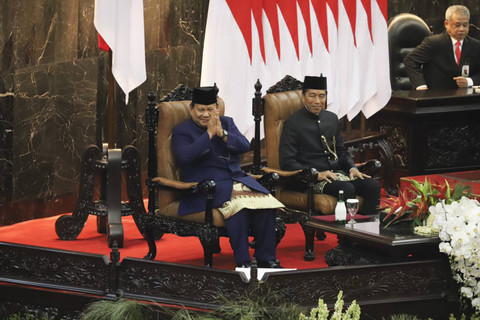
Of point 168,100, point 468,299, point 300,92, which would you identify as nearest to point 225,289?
point 468,299

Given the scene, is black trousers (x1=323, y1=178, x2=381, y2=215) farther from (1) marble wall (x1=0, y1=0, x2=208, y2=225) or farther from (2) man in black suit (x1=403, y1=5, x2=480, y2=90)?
(2) man in black suit (x1=403, y1=5, x2=480, y2=90)

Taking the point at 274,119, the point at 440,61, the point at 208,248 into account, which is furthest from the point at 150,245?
the point at 440,61

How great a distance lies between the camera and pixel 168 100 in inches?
242

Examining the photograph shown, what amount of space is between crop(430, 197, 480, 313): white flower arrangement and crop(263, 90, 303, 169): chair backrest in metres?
1.80

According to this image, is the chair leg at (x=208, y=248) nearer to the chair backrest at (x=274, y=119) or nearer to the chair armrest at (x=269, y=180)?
the chair armrest at (x=269, y=180)

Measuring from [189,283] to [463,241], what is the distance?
1.38m

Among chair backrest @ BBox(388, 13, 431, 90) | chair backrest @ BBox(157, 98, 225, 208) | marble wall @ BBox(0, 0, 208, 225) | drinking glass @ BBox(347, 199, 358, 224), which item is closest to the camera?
drinking glass @ BBox(347, 199, 358, 224)

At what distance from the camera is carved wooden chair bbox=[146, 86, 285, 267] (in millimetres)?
5828

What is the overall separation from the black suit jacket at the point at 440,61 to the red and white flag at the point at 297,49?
63 cm

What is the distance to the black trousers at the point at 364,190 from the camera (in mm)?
6379

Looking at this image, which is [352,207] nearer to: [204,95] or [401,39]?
[204,95]

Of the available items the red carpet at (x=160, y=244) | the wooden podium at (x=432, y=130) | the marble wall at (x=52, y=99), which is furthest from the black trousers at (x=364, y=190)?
the marble wall at (x=52, y=99)

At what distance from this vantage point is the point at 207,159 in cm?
606

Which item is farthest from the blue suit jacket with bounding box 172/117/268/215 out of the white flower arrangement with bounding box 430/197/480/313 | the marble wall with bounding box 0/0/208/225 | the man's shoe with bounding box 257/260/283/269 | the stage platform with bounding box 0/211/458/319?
the marble wall with bounding box 0/0/208/225
